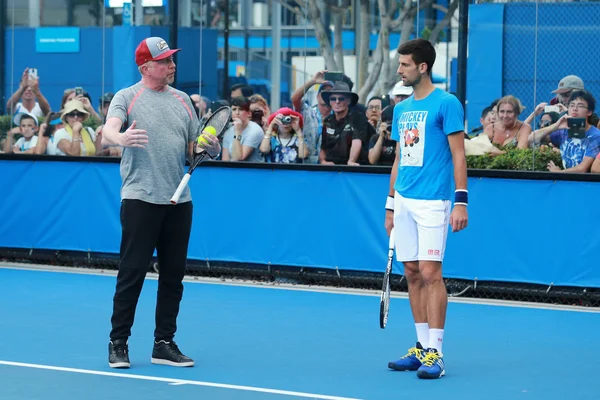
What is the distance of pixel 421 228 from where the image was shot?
7762 mm

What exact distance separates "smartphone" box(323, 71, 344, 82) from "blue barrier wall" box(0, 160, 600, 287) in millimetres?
989

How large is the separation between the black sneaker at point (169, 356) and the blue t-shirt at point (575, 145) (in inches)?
188

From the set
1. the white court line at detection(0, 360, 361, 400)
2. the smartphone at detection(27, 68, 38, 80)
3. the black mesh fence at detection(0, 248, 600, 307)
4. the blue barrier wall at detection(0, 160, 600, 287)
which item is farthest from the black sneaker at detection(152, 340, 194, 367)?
the smartphone at detection(27, 68, 38, 80)

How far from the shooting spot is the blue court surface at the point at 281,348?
728cm

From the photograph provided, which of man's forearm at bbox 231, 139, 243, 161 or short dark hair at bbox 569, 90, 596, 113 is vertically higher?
short dark hair at bbox 569, 90, 596, 113

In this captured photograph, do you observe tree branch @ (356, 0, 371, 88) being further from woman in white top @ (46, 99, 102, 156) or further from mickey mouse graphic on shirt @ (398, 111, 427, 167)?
mickey mouse graphic on shirt @ (398, 111, 427, 167)

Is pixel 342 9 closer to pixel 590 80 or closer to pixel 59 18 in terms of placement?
pixel 590 80

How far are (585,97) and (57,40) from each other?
240 inches

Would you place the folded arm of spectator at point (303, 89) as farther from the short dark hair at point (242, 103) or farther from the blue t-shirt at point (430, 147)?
the blue t-shirt at point (430, 147)

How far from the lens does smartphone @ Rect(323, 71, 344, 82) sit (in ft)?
40.9

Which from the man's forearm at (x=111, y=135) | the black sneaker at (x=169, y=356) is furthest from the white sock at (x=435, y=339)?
the man's forearm at (x=111, y=135)

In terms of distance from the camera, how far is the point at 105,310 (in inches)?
412

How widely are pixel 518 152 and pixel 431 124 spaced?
403 cm

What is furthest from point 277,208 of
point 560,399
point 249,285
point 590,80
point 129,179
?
point 560,399
